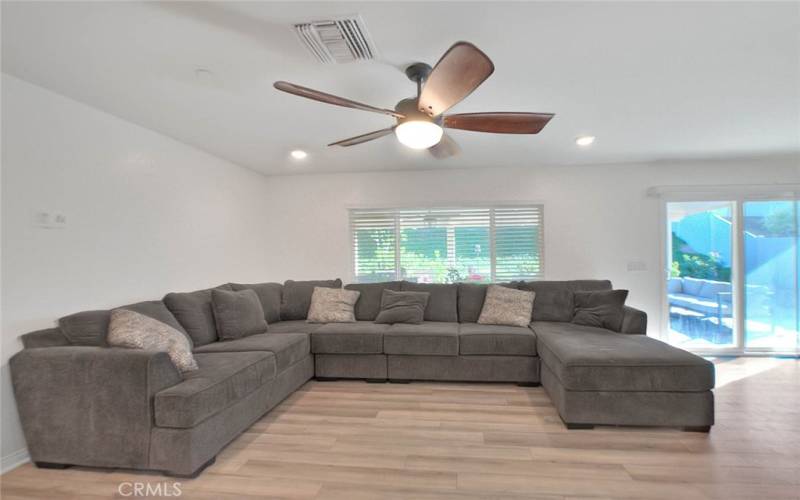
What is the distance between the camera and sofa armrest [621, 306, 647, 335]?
3379 millimetres

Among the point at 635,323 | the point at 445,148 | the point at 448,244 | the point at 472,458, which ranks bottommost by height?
the point at 472,458

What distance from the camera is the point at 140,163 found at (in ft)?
10.3

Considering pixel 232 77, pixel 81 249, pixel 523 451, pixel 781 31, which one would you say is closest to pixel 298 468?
pixel 523 451

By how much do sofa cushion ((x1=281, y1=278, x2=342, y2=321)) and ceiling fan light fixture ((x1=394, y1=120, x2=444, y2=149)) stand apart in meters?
2.69

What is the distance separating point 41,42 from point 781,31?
377cm

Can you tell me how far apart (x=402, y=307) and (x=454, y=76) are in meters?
2.73

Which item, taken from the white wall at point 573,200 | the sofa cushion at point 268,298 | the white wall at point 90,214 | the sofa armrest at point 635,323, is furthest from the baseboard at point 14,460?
the sofa armrest at point 635,323

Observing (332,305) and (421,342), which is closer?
(421,342)

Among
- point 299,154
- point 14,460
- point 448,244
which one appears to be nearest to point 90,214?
point 14,460

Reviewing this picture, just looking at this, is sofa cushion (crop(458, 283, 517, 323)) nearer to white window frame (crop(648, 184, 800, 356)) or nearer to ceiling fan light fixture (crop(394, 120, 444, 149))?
white window frame (crop(648, 184, 800, 356))

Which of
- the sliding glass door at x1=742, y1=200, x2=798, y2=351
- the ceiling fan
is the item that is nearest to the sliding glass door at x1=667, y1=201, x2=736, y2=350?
the sliding glass door at x1=742, y1=200, x2=798, y2=351

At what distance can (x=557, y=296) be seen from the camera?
13.2 feet

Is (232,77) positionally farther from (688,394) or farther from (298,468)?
(688,394)

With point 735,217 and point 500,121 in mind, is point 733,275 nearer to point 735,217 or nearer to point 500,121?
point 735,217
